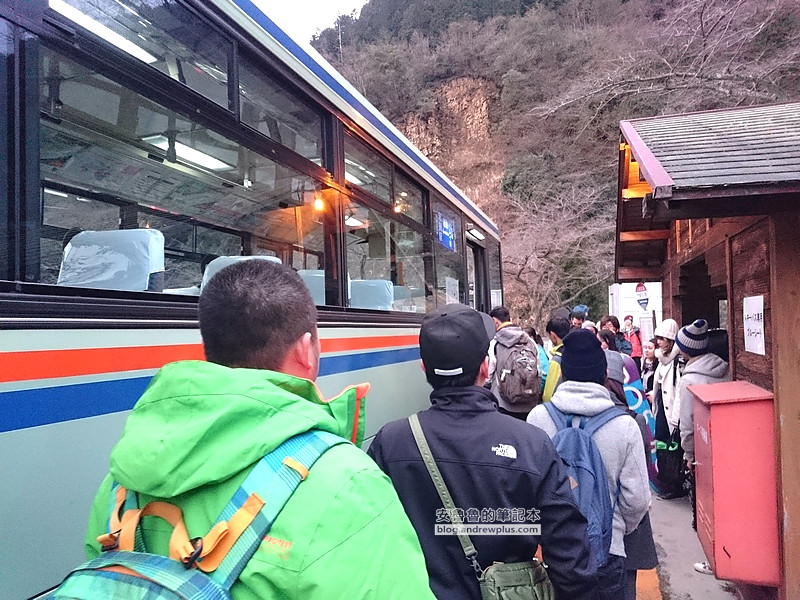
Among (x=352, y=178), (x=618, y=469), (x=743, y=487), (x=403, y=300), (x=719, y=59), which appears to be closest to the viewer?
(x=618, y=469)

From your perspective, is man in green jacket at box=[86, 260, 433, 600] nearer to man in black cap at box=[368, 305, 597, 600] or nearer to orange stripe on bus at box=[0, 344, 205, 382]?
orange stripe on bus at box=[0, 344, 205, 382]

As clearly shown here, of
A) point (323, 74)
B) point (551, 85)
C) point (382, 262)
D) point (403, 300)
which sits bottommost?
point (403, 300)

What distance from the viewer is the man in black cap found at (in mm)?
1604

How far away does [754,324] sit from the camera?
351cm

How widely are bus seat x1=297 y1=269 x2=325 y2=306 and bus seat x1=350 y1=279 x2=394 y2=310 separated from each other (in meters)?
0.40

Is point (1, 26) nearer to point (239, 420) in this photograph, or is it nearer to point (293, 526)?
point (239, 420)

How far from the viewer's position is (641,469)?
7.06 ft

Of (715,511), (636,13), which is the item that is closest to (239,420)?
(715,511)

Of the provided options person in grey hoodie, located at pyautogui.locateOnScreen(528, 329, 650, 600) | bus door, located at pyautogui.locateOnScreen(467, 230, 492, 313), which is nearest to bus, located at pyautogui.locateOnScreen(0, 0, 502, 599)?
person in grey hoodie, located at pyautogui.locateOnScreen(528, 329, 650, 600)

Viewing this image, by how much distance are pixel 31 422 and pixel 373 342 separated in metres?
2.50

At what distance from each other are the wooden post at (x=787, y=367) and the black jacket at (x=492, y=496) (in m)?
2.12

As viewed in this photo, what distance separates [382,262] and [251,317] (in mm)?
3305

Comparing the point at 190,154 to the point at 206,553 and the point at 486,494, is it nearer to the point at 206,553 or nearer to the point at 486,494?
the point at 486,494

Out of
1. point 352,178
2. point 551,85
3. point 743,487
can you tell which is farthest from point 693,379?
point 551,85
